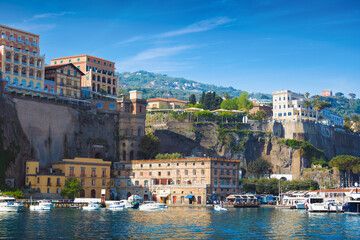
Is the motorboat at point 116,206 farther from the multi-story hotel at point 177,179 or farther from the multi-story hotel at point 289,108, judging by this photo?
the multi-story hotel at point 289,108

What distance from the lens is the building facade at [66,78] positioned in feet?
477

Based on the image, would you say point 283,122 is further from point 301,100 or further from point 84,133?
point 84,133

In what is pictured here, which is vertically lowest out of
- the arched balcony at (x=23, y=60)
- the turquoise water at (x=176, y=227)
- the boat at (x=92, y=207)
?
the turquoise water at (x=176, y=227)

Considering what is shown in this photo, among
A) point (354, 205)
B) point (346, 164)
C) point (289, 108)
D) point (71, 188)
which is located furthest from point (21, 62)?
point (289, 108)

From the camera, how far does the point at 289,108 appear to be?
623 feet

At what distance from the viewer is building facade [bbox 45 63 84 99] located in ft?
477

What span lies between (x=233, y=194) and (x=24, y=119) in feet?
169

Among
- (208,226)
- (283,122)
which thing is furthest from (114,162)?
(208,226)

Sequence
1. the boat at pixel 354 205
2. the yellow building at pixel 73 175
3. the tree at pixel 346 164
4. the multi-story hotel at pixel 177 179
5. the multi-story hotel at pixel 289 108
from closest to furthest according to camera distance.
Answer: the boat at pixel 354 205, the yellow building at pixel 73 175, the multi-story hotel at pixel 177 179, the tree at pixel 346 164, the multi-story hotel at pixel 289 108

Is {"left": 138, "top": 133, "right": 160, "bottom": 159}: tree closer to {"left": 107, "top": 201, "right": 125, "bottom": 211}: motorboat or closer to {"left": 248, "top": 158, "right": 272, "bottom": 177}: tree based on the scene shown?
{"left": 248, "top": 158, "right": 272, "bottom": 177}: tree

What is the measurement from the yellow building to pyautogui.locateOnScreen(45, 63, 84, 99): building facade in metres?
21.8

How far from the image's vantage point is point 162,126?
165750 mm

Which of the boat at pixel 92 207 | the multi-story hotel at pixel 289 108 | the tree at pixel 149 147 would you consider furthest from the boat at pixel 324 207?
the multi-story hotel at pixel 289 108

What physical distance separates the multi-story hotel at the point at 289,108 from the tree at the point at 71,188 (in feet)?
267
